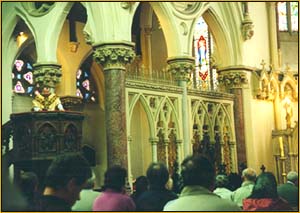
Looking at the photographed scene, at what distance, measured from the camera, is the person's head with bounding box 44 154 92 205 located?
3.24 meters

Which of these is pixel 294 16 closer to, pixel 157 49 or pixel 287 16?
pixel 287 16

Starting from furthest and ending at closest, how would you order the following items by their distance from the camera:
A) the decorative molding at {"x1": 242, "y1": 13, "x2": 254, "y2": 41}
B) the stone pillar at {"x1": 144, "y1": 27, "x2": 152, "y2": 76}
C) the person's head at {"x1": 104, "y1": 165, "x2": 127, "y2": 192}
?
the stone pillar at {"x1": 144, "y1": 27, "x2": 152, "y2": 76} < the decorative molding at {"x1": 242, "y1": 13, "x2": 254, "y2": 41} < the person's head at {"x1": 104, "y1": 165, "x2": 127, "y2": 192}

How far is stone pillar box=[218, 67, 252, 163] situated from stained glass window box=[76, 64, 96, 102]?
607cm

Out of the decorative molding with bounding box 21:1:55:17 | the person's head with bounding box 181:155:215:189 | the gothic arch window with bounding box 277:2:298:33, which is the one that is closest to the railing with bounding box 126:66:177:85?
the decorative molding with bounding box 21:1:55:17

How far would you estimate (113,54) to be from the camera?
1397 centimetres

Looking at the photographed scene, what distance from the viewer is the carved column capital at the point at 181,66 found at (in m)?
16.2

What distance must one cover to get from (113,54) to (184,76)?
2.95 m

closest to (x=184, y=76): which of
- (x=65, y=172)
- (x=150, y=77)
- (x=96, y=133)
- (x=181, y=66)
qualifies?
(x=181, y=66)

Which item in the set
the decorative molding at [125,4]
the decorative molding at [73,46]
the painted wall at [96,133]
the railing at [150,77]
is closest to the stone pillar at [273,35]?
the railing at [150,77]

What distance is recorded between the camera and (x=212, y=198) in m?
4.15

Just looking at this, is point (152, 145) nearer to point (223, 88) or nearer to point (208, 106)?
point (208, 106)

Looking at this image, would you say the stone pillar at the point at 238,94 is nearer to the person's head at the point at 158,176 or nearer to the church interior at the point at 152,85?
the church interior at the point at 152,85

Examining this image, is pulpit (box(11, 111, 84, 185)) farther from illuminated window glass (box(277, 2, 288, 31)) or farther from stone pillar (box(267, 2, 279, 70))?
illuminated window glass (box(277, 2, 288, 31))

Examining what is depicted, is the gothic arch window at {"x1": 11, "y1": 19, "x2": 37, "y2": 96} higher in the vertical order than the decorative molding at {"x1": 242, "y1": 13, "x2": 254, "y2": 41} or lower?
lower
